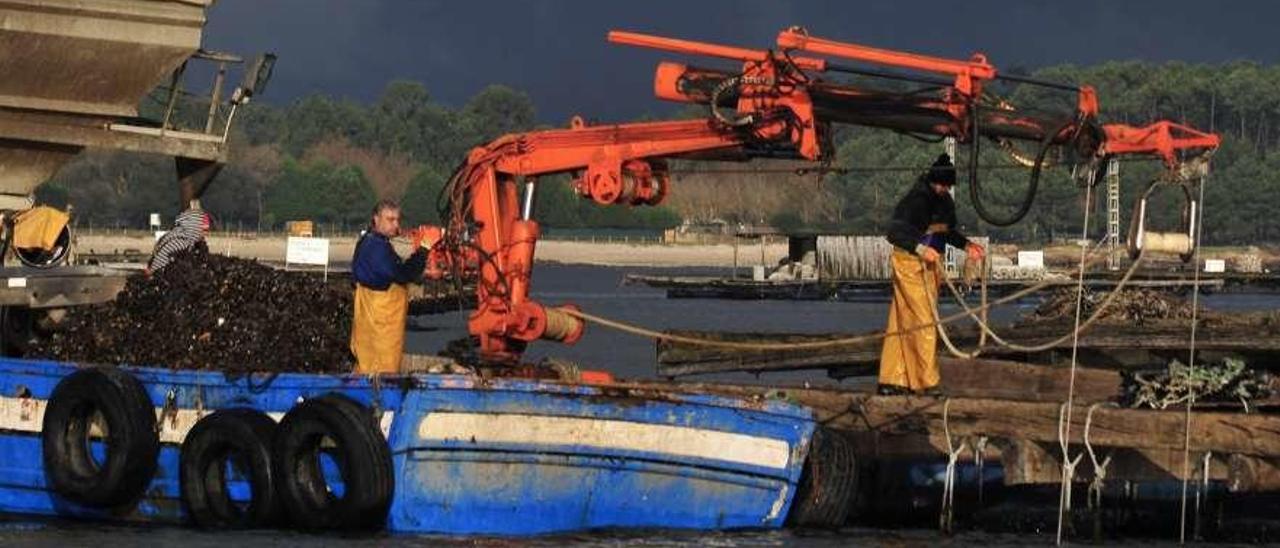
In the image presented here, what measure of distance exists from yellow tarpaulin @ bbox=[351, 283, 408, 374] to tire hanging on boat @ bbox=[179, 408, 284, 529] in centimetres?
100

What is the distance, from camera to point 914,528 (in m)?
22.0

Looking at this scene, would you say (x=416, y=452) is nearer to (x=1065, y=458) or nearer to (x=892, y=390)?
(x=892, y=390)

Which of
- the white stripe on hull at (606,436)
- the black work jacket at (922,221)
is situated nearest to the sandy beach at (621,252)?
the black work jacket at (922,221)

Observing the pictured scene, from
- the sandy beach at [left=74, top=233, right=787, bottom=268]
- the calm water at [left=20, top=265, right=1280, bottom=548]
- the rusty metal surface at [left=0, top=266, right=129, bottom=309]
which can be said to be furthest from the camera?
the sandy beach at [left=74, top=233, right=787, bottom=268]

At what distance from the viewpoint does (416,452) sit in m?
19.0

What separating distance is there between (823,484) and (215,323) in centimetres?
496

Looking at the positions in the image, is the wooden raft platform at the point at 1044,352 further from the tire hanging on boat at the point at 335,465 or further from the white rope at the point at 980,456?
the tire hanging on boat at the point at 335,465

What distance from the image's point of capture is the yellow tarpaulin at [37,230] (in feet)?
86.0

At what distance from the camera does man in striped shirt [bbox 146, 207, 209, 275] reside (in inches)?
891

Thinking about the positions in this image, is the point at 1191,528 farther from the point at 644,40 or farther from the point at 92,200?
the point at 92,200

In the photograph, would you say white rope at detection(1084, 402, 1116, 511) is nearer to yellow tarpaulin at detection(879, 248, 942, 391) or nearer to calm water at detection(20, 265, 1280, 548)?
calm water at detection(20, 265, 1280, 548)

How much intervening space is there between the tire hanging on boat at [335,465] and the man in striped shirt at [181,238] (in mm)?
3202

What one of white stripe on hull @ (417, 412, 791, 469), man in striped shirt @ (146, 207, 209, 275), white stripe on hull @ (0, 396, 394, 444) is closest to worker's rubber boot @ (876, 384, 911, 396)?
white stripe on hull @ (417, 412, 791, 469)

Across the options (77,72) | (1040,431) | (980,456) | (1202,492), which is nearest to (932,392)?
(980,456)
